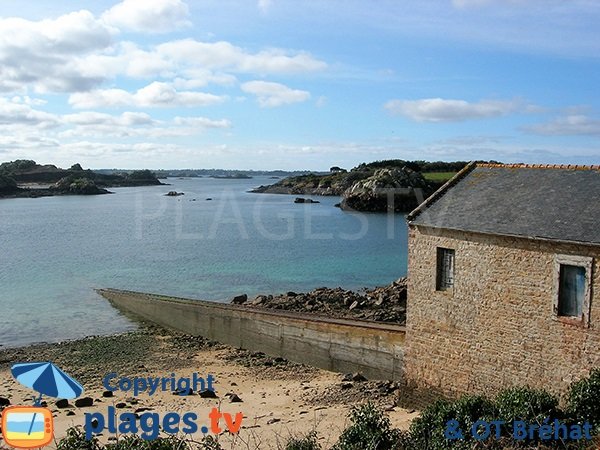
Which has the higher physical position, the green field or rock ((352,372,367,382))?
the green field

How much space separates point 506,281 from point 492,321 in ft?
3.42

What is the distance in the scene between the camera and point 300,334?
20.9m

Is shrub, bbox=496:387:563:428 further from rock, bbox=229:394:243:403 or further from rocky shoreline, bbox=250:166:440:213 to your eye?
rocky shoreline, bbox=250:166:440:213

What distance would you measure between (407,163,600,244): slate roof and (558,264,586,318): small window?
70 centimetres

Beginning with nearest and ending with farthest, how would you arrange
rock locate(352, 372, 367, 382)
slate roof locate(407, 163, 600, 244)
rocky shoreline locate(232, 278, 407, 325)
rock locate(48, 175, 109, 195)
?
slate roof locate(407, 163, 600, 244) → rock locate(352, 372, 367, 382) → rocky shoreline locate(232, 278, 407, 325) → rock locate(48, 175, 109, 195)

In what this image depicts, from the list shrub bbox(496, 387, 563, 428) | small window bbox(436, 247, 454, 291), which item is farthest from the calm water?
shrub bbox(496, 387, 563, 428)

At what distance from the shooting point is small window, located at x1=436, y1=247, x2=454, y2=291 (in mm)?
14672

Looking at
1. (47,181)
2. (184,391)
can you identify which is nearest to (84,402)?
(184,391)

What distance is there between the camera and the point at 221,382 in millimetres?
19672

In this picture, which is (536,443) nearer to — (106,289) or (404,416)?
(404,416)

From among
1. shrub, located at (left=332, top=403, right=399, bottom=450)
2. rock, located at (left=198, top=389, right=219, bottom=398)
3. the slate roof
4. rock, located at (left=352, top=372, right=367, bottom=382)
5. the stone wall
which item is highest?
the slate roof

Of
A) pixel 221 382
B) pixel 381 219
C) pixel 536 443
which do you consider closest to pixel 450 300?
pixel 536 443

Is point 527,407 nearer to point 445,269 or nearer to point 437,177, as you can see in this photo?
point 445,269

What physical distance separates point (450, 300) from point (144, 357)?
13552mm
